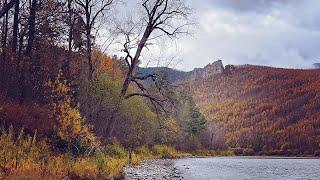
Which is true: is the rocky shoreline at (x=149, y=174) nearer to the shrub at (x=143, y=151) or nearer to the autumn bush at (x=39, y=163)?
the autumn bush at (x=39, y=163)

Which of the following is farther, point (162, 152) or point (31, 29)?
point (162, 152)

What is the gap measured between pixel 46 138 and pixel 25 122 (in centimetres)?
112

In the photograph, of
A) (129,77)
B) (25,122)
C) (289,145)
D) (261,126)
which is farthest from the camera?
(261,126)

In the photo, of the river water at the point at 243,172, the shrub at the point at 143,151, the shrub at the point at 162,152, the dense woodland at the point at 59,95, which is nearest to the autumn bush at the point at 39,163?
the dense woodland at the point at 59,95

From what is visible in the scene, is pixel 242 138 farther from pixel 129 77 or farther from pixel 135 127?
pixel 129 77

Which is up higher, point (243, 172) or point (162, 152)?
point (243, 172)

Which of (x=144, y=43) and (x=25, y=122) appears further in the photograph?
(x=144, y=43)

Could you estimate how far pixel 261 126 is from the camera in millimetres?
187250

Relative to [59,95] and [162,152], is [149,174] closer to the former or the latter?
[59,95]

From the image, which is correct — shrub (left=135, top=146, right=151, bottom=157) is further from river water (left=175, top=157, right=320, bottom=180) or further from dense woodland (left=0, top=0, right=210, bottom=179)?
dense woodland (left=0, top=0, right=210, bottom=179)

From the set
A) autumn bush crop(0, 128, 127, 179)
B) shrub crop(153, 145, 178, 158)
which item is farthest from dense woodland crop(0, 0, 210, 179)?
shrub crop(153, 145, 178, 158)

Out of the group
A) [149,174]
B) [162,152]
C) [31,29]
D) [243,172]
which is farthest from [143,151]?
[31,29]

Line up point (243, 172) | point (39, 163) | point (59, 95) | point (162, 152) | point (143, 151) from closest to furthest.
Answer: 1. point (39, 163)
2. point (59, 95)
3. point (243, 172)
4. point (143, 151)
5. point (162, 152)

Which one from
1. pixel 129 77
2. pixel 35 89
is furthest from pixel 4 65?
pixel 129 77
